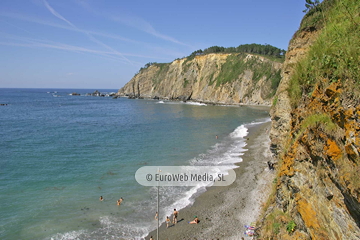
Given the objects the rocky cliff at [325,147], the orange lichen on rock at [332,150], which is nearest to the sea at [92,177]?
the rocky cliff at [325,147]

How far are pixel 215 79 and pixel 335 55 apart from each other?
83.9 meters

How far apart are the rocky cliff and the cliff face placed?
6922cm

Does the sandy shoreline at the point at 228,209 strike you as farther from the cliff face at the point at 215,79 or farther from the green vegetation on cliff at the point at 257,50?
the green vegetation on cliff at the point at 257,50

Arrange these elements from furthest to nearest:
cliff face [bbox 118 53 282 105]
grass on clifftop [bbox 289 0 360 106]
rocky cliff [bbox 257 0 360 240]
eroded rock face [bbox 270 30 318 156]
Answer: cliff face [bbox 118 53 282 105] → eroded rock face [bbox 270 30 318 156] → grass on clifftop [bbox 289 0 360 106] → rocky cliff [bbox 257 0 360 240]

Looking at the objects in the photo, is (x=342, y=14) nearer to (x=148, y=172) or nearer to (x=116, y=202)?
(x=116, y=202)

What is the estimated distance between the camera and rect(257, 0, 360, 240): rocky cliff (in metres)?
5.04

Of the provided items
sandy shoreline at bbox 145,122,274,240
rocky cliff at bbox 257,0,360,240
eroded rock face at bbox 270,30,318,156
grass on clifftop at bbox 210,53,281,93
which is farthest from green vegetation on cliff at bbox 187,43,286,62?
rocky cliff at bbox 257,0,360,240

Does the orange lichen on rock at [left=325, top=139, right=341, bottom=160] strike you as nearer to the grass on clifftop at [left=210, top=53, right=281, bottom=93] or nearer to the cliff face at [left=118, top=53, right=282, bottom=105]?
the grass on clifftop at [left=210, top=53, right=281, bottom=93]

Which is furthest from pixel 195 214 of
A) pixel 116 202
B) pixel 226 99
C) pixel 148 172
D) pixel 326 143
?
pixel 226 99

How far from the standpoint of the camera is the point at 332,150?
17.4ft

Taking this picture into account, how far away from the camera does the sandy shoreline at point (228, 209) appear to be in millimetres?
11750

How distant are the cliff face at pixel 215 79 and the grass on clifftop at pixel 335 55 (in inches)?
2696

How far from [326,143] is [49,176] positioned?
18.9m

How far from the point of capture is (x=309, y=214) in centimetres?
566
